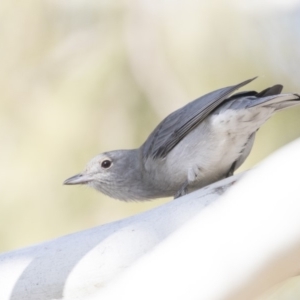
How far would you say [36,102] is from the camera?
439cm

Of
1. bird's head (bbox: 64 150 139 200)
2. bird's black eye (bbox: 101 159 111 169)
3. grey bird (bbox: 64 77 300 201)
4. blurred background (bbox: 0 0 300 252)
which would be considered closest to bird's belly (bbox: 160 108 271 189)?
grey bird (bbox: 64 77 300 201)

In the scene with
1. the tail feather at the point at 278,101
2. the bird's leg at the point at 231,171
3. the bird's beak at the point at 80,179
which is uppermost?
the tail feather at the point at 278,101

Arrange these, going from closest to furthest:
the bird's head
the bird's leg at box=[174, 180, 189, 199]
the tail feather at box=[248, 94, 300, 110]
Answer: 1. the tail feather at box=[248, 94, 300, 110]
2. the bird's leg at box=[174, 180, 189, 199]
3. the bird's head

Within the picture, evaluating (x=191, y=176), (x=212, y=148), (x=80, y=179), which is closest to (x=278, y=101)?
(x=212, y=148)

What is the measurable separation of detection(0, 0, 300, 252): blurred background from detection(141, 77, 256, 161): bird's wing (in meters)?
1.04

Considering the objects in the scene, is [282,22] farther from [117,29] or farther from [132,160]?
[132,160]

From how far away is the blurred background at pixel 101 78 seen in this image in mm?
3896

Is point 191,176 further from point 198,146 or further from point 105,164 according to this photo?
point 105,164

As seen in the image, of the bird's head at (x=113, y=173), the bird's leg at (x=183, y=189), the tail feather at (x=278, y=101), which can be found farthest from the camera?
the bird's head at (x=113, y=173)

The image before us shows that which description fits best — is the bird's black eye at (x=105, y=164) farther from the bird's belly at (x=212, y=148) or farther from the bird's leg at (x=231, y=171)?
the bird's leg at (x=231, y=171)

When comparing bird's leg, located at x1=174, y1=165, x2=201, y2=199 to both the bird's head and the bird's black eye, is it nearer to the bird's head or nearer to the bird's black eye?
the bird's head

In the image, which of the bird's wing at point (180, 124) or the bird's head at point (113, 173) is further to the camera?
the bird's head at point (113, 173)

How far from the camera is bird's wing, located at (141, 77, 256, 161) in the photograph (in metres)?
2.47

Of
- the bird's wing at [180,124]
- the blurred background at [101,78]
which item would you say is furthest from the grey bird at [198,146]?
the blurred background at [101,78]
